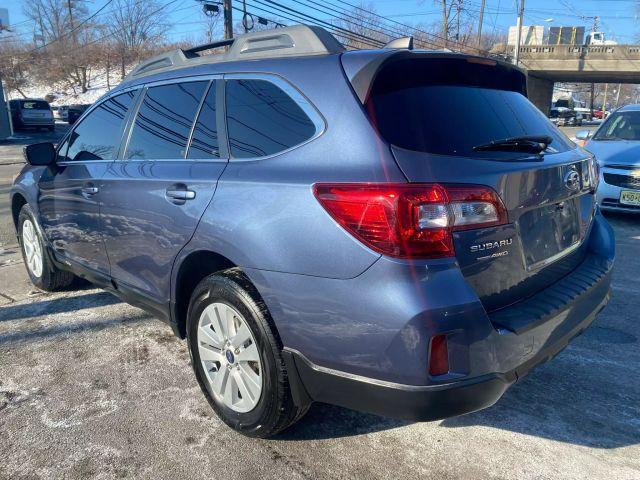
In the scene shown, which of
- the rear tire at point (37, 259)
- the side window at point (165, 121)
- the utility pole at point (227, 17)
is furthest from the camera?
the utility pole at point (227, 17)

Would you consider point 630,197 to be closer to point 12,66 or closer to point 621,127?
point 621,127

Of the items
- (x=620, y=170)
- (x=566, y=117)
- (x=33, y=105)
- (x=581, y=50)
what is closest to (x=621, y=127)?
Answer: (x=620, y=170)

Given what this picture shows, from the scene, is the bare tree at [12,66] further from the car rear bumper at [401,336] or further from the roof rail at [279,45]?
the car rear bumper at [401,336]

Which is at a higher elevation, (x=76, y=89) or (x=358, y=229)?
(x=76, y=89)

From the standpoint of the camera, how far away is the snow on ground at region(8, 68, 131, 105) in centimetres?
5638

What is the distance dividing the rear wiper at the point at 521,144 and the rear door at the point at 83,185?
2361 mm

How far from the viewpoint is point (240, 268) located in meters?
2.37

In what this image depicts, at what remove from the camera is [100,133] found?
12.3ft

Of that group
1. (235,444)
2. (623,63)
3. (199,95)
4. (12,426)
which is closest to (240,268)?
(235,444)

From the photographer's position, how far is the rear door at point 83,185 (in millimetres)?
3545

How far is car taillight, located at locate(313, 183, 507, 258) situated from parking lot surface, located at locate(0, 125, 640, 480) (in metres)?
1.09

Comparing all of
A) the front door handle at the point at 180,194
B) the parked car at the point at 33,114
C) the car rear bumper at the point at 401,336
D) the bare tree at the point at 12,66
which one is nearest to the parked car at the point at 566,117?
the parked car at the point at 33,114

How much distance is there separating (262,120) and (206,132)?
0.45m

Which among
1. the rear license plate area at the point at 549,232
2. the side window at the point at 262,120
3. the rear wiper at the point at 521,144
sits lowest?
the rear license plate area at the point at 549,232
